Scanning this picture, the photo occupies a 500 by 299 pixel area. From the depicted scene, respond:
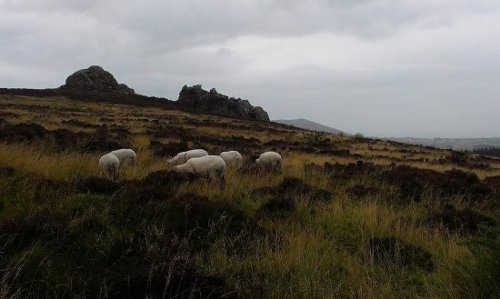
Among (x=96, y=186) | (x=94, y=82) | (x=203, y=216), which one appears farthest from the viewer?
(x=94, y=82)

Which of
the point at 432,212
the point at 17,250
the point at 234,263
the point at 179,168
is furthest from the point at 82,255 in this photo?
the point at 432,212

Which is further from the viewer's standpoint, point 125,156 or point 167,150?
point 167,150

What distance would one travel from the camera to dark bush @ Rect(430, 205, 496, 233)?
740cm

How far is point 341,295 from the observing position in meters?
4.37

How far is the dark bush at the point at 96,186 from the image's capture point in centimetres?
720

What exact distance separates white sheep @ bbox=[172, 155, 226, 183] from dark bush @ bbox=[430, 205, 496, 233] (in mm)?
4439

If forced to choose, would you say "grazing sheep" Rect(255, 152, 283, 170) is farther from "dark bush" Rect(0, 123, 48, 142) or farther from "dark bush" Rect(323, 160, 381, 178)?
"dark bush" Rect(0, 123, 48, 142)

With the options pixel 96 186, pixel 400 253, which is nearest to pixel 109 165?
pixel 96 186

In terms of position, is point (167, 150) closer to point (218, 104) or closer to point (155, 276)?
point (155, 276)

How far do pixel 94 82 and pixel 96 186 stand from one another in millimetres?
67766

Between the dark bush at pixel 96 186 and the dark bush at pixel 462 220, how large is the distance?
544 centimetres

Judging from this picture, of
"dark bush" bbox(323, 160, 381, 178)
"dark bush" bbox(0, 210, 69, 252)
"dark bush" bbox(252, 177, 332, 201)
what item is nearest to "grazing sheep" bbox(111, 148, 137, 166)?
"dark bush" bbox(252, 177, 332, 201)

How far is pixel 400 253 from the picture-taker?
574cm

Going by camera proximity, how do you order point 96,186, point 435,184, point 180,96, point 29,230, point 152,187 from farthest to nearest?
point 180,96 → point 435,184 → point 152,187 → point 96,186 → point 29,230
